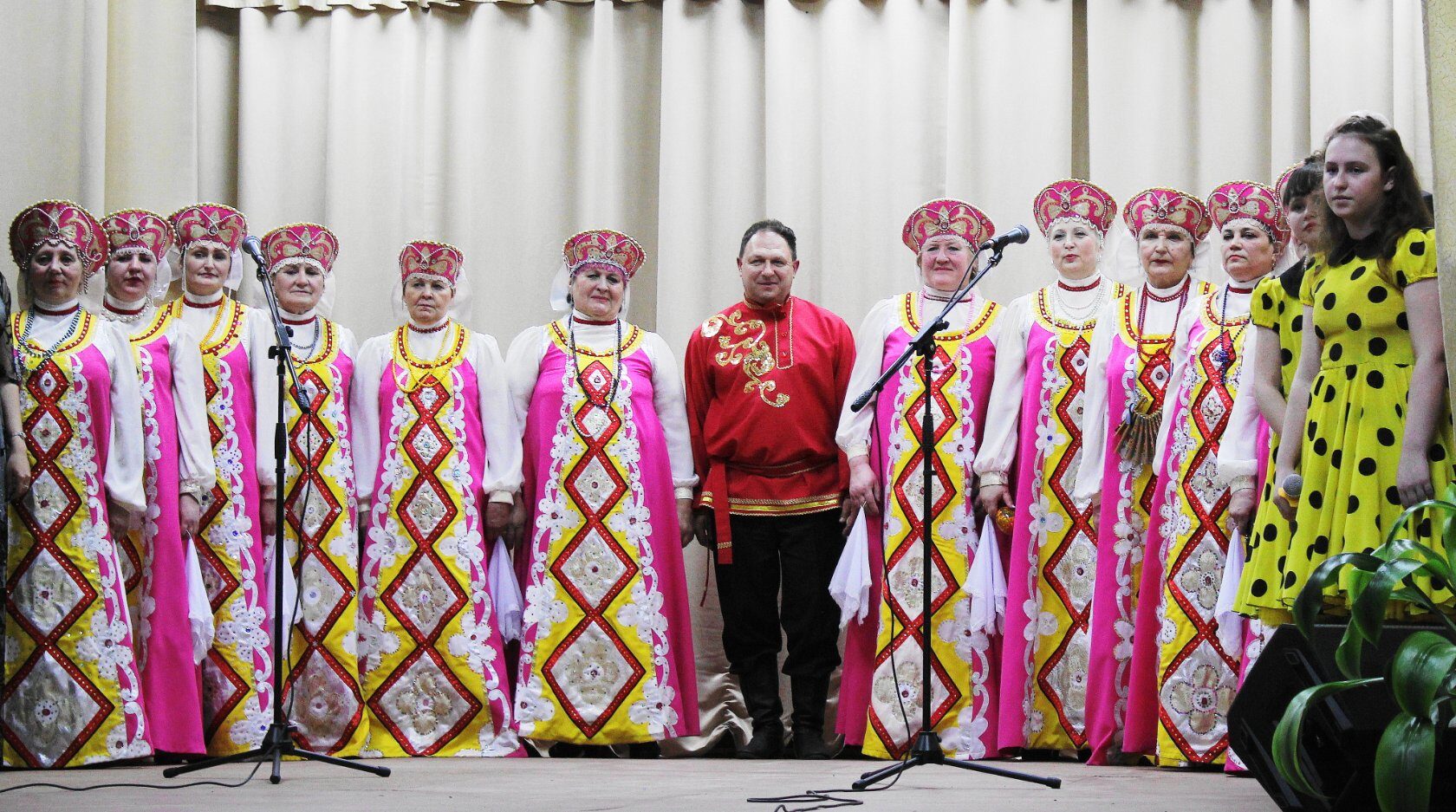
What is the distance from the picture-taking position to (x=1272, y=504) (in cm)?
345

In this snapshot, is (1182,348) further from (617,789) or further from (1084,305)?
(617,789)

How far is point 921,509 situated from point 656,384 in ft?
3.17

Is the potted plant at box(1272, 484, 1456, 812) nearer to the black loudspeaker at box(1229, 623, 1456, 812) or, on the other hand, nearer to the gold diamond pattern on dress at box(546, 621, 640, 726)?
the black loudspeaker at box(1229, 623, 1456, 812)

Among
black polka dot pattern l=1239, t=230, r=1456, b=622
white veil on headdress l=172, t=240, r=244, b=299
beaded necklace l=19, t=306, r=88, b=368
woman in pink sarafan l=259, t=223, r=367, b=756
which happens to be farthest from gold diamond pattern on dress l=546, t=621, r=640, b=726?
black polka dot pattern l=1239, t=230, r=1456, b=622

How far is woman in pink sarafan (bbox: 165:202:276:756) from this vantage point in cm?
494

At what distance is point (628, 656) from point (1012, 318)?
1548 mm

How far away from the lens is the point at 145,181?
633cm

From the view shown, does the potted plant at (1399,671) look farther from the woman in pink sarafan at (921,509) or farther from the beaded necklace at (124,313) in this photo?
the beaded necklace at (124,313)

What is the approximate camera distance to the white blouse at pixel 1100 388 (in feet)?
15.3

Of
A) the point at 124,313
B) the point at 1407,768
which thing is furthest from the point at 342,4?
the point at 1407,768

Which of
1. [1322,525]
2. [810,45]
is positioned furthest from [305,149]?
[1322,525]

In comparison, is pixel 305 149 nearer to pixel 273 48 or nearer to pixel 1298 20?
pixel 273 48

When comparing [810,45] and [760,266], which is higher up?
[810,45]

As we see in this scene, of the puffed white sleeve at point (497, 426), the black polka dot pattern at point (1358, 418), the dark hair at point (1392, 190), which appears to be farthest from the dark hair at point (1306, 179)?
the puffed white sleeve at point (497, 426)
